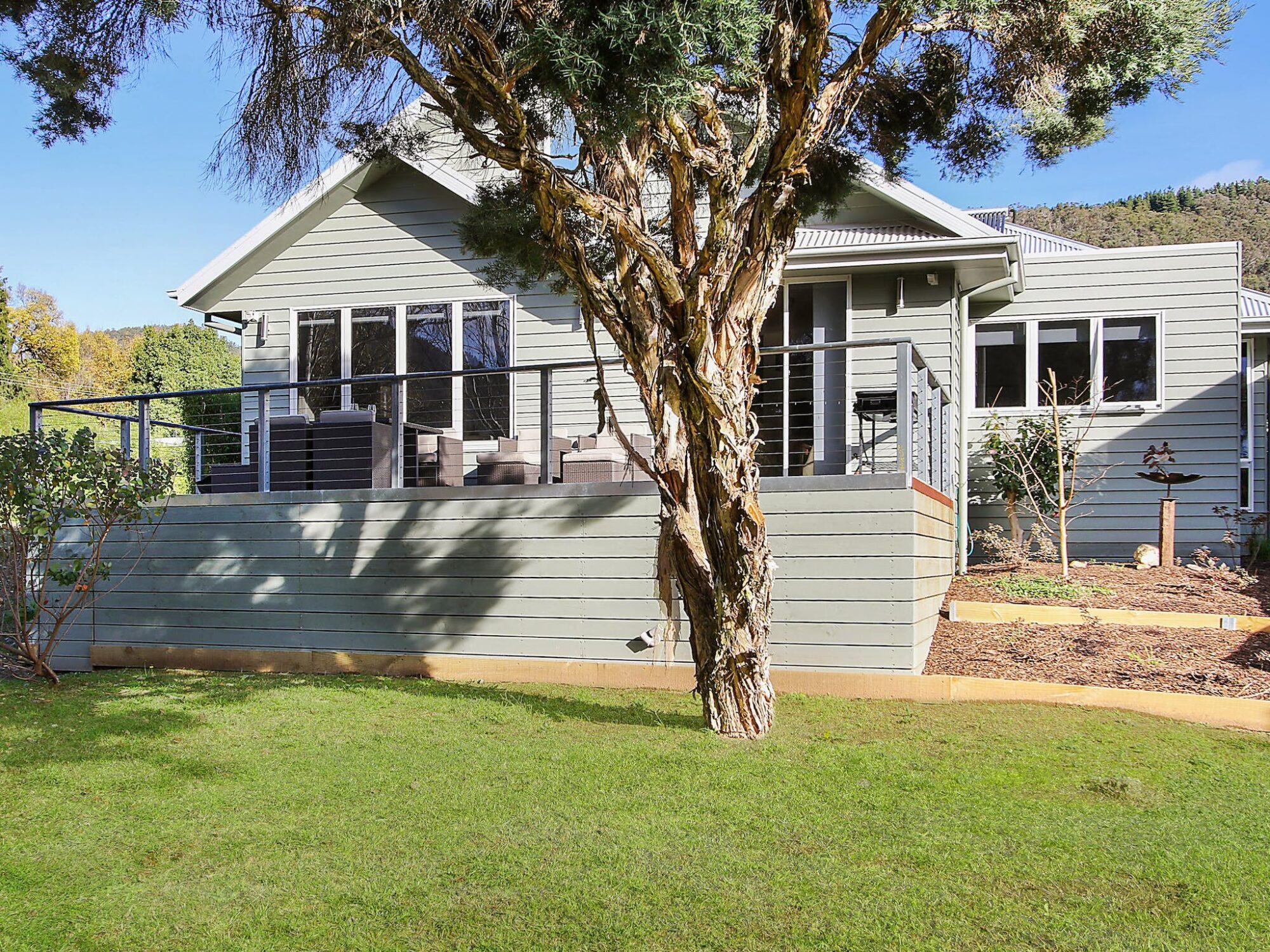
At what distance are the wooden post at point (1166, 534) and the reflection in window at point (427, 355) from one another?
7483mm

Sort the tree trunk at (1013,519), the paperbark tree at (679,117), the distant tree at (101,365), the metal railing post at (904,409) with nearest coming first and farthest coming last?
1. the paperbark tree at (679,117)
2. the metal railing post at (904,409)
3. the tree trunk at (1013,519)
4. the distant tree at (101,365)

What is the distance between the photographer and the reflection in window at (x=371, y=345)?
36.8ft

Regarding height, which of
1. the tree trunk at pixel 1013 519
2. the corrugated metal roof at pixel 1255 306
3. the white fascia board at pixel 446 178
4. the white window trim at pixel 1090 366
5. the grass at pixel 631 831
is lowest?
the grass at pixel 631 831

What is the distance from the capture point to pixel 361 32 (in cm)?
467

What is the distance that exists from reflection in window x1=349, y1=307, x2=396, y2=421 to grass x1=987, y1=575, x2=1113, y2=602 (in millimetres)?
6657

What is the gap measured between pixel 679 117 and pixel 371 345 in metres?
7.02

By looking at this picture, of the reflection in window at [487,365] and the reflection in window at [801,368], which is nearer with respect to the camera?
the reflection in window at [801,368]

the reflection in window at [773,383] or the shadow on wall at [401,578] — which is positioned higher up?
the reflection in window at [773,383]

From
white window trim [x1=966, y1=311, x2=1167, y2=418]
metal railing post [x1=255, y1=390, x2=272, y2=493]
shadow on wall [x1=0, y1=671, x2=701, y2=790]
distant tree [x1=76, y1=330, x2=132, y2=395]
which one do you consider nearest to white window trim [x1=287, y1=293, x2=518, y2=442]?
metal railing post [x1=255, y1=390, x2=272, y2=493]

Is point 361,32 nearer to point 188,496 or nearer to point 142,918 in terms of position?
point 142,918

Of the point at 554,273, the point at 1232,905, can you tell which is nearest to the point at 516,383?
the point at 554,273

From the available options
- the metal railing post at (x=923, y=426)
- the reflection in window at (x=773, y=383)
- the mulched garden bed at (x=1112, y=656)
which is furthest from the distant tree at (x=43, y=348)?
the mulched garden bed at (x=1112, y=656)

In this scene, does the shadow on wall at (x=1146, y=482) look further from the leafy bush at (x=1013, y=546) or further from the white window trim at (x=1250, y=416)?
the white window trim at (x=1250, y=416)

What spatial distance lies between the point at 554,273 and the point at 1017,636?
5293 mm
